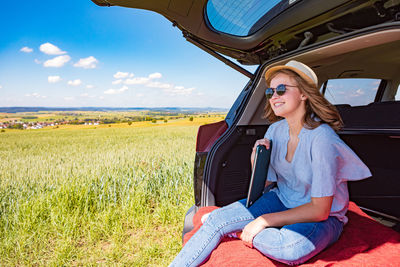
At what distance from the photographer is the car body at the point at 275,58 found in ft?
5.75

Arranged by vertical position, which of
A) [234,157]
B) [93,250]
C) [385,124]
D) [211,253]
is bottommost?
[93,250]

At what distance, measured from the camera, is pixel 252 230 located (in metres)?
1.44

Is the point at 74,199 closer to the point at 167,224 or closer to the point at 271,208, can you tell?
the point at 167,224

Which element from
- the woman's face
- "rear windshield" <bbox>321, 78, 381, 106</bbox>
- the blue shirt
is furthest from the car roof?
"rear windshield" <bbox>321, 78, 381, 106</bbox>

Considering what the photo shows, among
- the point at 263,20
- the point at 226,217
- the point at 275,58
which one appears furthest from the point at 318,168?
the point at 263,20

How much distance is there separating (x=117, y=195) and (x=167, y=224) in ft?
3.17

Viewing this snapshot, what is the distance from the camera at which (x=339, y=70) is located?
2.95 meters

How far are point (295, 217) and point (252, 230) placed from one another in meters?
0.27

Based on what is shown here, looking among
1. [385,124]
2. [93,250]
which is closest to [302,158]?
[385,124]

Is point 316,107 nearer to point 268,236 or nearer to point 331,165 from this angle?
point 331,165

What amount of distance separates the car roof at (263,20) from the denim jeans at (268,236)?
4.44 feet

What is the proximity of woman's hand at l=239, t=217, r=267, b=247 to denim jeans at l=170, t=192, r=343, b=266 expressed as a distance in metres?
0.03

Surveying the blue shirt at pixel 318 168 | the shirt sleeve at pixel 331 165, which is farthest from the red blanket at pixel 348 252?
the shirt sleeve at pixel 331 165

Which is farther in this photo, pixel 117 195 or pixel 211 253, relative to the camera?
pixel 117 195
